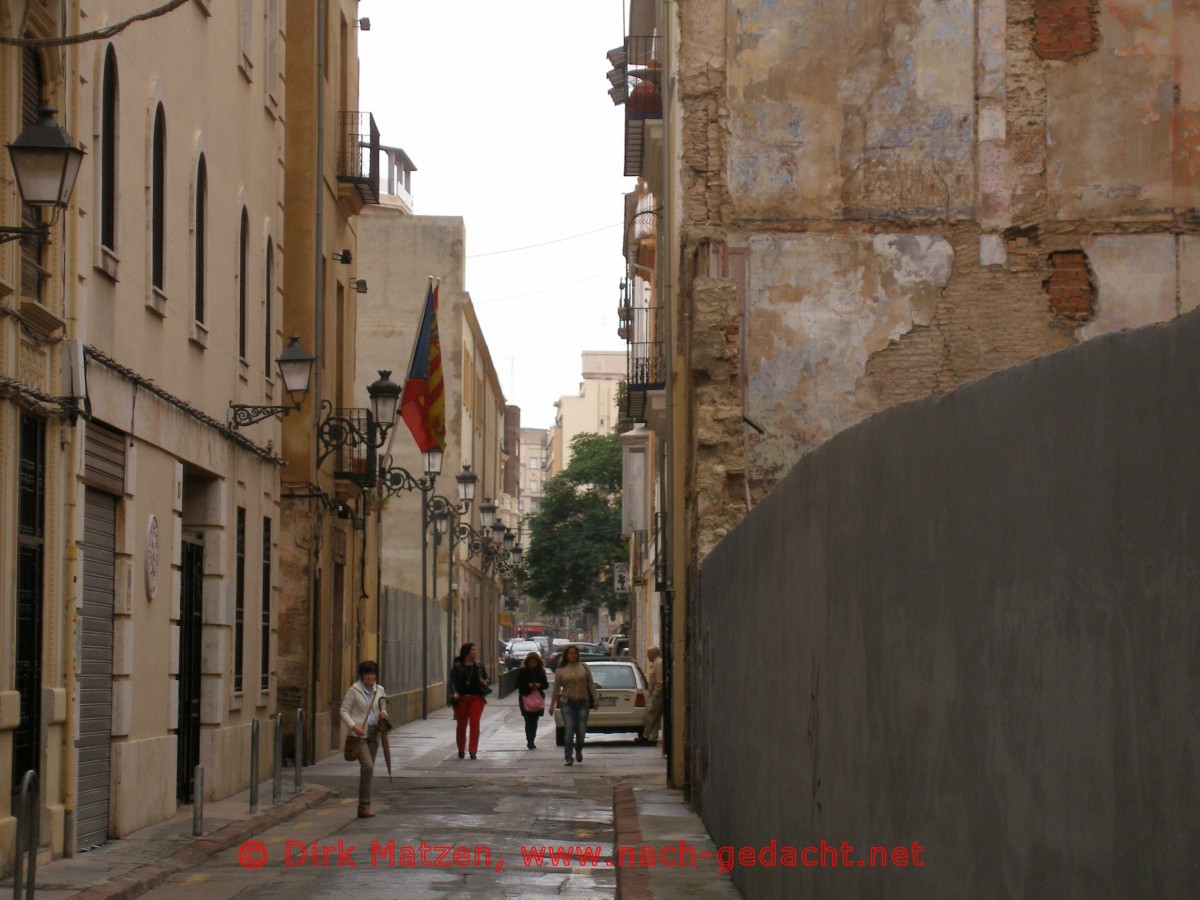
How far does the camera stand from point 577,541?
83438 millimetres

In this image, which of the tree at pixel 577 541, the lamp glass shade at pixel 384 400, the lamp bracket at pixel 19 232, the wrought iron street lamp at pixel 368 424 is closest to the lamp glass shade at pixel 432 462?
the wrought iron street lamp at pixel 368 424

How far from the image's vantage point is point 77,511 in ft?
44.4

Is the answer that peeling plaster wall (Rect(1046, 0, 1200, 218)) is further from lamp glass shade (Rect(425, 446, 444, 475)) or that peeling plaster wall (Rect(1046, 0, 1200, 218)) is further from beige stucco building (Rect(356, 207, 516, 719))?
beige stucco building (Rect(356, 207, 516, 719))

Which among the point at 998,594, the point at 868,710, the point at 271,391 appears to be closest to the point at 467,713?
the point at 271,391

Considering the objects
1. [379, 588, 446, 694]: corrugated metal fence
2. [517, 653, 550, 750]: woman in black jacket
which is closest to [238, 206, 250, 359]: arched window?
[517, 653, 550, 750]: woman in black jacket

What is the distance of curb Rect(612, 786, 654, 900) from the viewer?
38.1 ft

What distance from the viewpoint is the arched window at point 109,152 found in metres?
15.0

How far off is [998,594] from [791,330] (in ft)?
48.5

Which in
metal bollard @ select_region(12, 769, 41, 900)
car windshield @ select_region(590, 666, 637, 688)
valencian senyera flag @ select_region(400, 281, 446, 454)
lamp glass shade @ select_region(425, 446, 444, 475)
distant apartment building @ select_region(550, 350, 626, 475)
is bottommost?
car windshield @ select_region(590, 666, 637, 688)

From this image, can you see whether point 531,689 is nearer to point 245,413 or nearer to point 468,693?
point 468,693

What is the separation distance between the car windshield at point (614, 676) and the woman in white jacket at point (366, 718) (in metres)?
13.7

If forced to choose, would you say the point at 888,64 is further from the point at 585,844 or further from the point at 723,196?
the point at 585,844

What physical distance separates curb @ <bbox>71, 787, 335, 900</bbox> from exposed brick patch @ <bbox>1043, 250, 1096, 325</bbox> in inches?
371

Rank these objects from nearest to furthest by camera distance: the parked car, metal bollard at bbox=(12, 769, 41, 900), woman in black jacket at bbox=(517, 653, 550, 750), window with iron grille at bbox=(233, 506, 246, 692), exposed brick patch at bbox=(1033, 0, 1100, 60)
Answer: metal bollard at bbox=(12, 769, 41, 900)
exposed brick patch at bbox=(1033, 0, 1100, 60)
window with iron grille at bbox=(233, 506, 246, 692)
woman in black jacket at bbox=(517, 653, 550, 750)
the parked car
